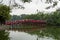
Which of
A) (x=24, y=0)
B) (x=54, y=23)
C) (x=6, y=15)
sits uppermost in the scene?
(x=24, y=0)

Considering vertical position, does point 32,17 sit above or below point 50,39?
below

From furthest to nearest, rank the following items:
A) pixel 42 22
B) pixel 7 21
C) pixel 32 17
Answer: pixel 32 17, pixel 42 22, pixel 7 21

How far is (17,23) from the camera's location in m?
9.30

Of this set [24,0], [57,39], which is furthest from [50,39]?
[24,0]

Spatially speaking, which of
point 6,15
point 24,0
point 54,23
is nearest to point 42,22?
point 54,23

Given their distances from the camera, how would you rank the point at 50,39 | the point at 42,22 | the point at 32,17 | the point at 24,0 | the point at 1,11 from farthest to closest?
the point at 32,17, the point at 42,22, the point at 1,11, the point at 50,39, the point at 24,0

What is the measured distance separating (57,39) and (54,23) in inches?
219

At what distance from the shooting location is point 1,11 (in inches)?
308

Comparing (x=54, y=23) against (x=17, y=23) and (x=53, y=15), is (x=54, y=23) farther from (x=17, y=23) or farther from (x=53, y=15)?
(x=17, y=23)

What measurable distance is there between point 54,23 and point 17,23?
Answer: 2488 millimetres

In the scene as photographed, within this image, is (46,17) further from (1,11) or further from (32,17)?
(1,11)

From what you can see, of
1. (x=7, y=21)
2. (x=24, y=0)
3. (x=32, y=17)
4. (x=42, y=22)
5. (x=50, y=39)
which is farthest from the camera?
(x=32, y=17)

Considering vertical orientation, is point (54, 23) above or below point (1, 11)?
below

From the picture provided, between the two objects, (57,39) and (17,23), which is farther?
(17,23)
